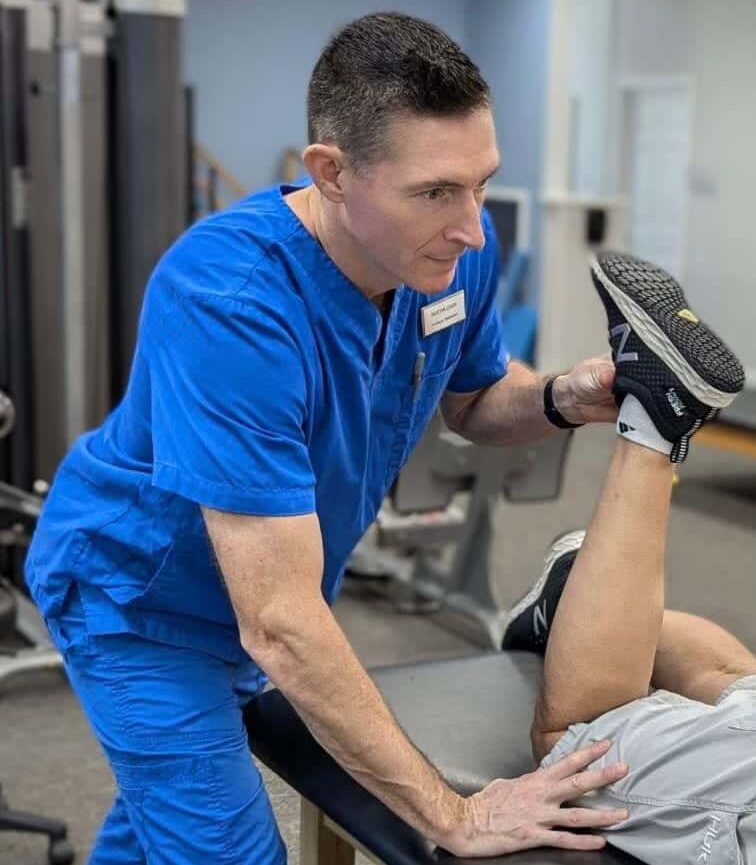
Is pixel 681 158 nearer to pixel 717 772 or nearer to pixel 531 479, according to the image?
pixel 531 479

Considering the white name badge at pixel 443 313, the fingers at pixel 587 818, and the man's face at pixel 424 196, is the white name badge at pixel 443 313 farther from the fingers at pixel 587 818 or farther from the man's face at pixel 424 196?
the fingers at pixel 587 818

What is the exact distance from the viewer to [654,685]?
1692 mm

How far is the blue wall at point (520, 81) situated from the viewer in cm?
740

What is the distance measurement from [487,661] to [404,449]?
0.37 m

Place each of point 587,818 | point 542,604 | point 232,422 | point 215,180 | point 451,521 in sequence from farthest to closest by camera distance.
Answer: point 215,180
point 451,521
point 542,604
point 587,818
point 232,422

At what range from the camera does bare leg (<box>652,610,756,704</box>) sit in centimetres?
163

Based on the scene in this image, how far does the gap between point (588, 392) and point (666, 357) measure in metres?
0.17

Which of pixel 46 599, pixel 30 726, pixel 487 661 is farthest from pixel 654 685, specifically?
pixel 30 726

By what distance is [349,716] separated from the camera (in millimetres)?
1265

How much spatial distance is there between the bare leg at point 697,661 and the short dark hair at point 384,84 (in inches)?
30.1

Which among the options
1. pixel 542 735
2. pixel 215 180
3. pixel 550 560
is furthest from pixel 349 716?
pixel 215 180

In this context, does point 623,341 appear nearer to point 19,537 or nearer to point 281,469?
point 281,469

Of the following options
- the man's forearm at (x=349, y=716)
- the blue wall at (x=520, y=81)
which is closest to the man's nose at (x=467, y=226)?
the man's forearm at (x=349, y=716)

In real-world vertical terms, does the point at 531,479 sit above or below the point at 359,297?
below
